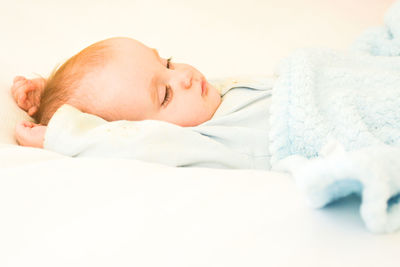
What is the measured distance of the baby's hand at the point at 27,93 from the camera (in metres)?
0.99

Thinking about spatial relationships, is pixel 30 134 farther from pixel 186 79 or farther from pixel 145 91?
pixel 186 79

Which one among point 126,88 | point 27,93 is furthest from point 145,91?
point 27,93

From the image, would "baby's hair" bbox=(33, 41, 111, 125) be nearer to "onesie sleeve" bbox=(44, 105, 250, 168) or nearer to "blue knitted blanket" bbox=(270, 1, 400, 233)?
"onesie sleeve" bbox=(44, 105, 250, 168)

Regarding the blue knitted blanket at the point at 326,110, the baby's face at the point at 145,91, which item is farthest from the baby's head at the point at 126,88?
the blue knitted blanket at the point at 326,110

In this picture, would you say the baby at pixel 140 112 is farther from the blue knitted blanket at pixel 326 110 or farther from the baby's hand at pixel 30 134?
→ the blue knitted blanket at pixel 326 110

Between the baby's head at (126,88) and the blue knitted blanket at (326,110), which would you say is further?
the baby's head at (126,88)

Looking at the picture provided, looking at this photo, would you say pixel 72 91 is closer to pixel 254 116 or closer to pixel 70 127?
pixel 70 127

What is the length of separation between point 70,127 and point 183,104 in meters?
0.26

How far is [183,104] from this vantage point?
93 cm

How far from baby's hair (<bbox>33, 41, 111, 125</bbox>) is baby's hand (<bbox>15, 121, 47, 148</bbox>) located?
50 millimetres

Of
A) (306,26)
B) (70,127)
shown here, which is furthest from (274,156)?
(306,26)

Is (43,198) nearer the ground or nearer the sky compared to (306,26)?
nearer the ground

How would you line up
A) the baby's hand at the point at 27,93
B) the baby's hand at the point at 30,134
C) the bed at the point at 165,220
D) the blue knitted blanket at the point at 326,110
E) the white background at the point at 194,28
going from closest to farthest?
the bed at the point at 165,220 < the blue knitted blanket at the point at 326,110 < the baby's hand at the point at 30,134 < the baby's hand at the point at 27,93 < the white background at the point at 194,28

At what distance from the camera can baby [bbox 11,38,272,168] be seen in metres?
0.76
